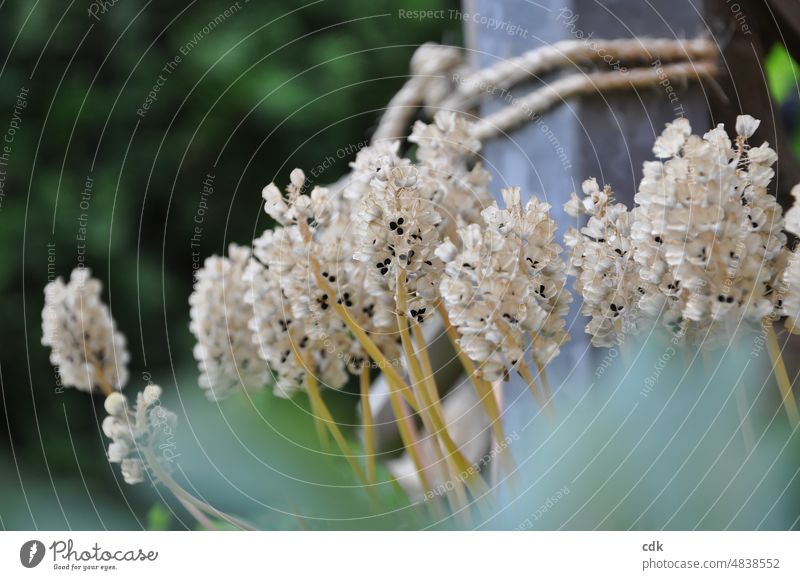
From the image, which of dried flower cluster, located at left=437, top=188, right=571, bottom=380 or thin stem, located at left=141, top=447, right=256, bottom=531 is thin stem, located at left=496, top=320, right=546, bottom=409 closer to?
dried flower cluster, located at left=437, top=188, right=571, bottom=380

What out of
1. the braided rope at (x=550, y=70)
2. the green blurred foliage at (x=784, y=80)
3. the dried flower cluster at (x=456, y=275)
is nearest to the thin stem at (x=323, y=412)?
the dried flower cluster at (x=456, y=275)

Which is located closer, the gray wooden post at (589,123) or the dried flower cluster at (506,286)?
the dried flower cluster at (506,286)

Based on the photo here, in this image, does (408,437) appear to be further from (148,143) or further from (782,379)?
(148,143)

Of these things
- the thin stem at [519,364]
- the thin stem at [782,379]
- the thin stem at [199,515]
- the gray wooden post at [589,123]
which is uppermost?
the gray wooden post at [589,123]

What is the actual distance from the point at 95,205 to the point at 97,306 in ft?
0.74

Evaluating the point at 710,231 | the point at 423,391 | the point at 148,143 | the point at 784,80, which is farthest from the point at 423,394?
the point at 148,143

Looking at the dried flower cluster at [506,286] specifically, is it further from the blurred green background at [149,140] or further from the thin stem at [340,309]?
the blurred green background at [149,140]

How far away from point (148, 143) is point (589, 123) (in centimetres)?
31

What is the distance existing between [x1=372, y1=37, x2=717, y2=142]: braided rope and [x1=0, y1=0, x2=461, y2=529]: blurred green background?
0.08m

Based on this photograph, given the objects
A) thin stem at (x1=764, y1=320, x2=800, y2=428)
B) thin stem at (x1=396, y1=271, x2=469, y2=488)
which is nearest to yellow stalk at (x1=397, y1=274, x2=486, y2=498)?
thin stem at (x1=396, y1=271, x2=469, y2=488)

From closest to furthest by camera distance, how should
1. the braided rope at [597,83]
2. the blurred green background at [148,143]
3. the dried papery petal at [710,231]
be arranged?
the dried papery petal at [710,231] → the braided rope at [597,83] → the blurred green background at [148,143]

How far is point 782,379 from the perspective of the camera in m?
0.26

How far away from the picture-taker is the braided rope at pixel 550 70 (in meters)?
0.31

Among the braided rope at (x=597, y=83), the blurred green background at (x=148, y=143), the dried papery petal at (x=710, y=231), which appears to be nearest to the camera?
the dried papery petal at (x=710, y=231)
